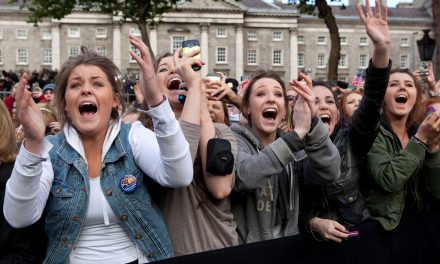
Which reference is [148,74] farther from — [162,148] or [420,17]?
[420,17]

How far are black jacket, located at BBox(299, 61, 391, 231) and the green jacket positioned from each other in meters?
0.09

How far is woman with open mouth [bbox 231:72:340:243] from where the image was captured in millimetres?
2787

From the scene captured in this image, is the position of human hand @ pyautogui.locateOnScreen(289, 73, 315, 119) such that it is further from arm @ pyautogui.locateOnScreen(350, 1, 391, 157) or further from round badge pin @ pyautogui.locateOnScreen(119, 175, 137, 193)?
round badge pin @ pyautogui.locateOnScreen(119, 175, 137, 193)

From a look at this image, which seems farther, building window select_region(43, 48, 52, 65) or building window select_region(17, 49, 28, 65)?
building window select_region(43, 48, 52, 65)

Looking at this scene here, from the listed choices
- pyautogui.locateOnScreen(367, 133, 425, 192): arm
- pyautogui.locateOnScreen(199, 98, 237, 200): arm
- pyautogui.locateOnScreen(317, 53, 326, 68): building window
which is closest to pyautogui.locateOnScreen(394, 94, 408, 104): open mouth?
pyautogui.locateOnScreen(367, 133, 425, 192): arm

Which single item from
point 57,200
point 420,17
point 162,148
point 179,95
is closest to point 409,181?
point 179,95

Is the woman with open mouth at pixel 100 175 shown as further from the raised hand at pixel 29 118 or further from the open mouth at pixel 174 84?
the open mouth at pixel 174 84

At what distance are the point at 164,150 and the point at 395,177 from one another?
62.2 inches

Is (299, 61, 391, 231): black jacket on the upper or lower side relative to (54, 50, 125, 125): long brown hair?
lower

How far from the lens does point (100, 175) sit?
93.4 inches

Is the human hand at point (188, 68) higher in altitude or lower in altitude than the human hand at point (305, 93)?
higher

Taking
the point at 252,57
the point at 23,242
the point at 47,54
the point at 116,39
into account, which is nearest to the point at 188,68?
the point at 23,242

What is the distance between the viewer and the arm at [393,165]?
3.17m

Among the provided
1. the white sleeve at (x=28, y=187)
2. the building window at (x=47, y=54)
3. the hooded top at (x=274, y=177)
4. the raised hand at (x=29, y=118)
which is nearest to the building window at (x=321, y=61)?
the building window at (x=47, y=54)
